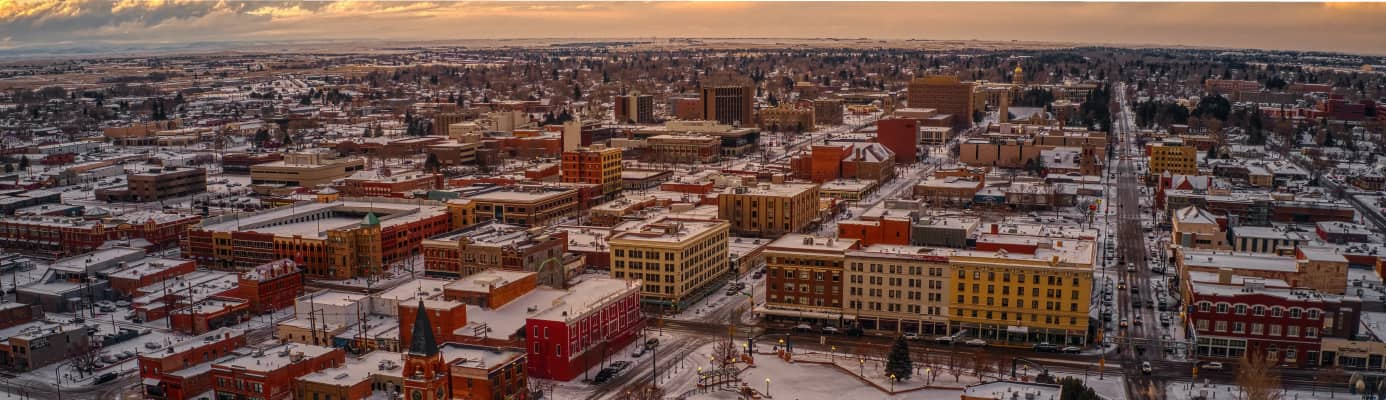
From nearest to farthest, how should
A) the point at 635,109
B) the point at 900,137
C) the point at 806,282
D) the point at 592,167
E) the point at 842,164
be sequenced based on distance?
the point at 806,282
the point at 592,167
the point at 842,164
the point at 900,137
the point at 635,109

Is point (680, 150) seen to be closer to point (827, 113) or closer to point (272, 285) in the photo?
point (827, 113)

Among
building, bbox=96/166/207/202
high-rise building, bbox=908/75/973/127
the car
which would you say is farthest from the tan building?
high-rise building, bbox=908/75/973/127

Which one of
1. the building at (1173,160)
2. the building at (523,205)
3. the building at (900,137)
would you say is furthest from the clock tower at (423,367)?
the building at (900,137)

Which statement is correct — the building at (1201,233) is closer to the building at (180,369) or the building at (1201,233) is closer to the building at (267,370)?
the building at (267,370)

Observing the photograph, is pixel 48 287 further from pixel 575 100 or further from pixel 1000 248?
pixel 575 100

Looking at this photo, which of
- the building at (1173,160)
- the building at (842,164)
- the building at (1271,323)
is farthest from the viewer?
the building at (842,164)

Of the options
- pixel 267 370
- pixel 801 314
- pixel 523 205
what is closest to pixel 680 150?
pixel 523 205

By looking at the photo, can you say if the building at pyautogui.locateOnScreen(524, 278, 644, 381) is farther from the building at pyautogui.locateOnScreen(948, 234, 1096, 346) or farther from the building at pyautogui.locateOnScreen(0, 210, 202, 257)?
the building at pyautogui.locateOnScreen(0, 210, 202, 257)
